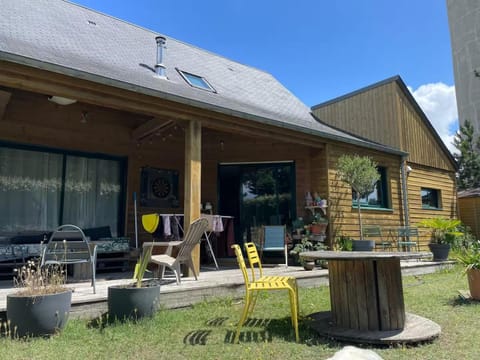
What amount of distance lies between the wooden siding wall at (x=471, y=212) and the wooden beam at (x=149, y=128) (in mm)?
11452

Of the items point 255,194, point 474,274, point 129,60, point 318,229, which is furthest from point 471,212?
point 129,60

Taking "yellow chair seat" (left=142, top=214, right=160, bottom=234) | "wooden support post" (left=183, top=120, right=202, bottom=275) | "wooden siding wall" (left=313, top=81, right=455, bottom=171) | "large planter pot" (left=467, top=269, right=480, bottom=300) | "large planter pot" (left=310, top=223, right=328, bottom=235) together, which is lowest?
"large planter pot" (left=467, top=269, right=480, bottom=300)

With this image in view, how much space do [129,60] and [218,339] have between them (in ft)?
18.2

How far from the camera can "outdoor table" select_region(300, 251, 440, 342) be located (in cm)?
316

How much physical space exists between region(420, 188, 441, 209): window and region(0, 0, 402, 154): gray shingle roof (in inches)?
91.9

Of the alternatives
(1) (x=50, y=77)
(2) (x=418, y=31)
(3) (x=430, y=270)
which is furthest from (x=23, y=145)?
(2) (x=418, y=31)

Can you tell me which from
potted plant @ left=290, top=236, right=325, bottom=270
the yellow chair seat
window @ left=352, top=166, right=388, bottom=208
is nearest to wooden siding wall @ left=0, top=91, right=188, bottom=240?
the yellow chair seat

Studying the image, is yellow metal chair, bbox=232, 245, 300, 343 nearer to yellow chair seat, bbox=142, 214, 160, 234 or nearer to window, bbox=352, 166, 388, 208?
yellow chair seat, bbox=142, 214, 160, 234

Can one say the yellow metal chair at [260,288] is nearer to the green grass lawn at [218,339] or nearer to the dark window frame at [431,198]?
the green grass lawn at [218,339]

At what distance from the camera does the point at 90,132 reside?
261 inches

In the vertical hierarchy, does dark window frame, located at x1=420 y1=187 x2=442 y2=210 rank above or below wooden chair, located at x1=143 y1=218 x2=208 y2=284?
above

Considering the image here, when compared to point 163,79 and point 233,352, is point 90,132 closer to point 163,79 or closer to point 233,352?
point 163,79

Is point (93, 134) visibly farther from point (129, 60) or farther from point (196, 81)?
point (196, 81)

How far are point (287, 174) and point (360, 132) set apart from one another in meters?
3.53
